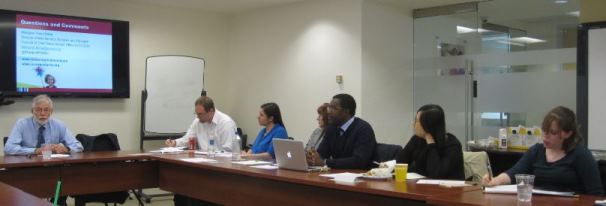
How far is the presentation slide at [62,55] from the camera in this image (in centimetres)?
615

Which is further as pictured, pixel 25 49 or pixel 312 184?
pixel 25 49

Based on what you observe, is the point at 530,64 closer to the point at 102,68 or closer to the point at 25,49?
the point at 102,68

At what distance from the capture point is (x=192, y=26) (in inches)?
297

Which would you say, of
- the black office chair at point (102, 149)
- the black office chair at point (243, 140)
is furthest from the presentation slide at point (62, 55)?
the black office chair at point (243, 140)

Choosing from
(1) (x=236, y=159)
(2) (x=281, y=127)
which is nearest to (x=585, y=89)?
(2) (x=281, y=127)

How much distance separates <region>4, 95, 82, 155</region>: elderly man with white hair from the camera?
478 cm

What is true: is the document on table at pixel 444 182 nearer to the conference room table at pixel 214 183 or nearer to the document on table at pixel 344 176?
the conference room table at pixel 214 183

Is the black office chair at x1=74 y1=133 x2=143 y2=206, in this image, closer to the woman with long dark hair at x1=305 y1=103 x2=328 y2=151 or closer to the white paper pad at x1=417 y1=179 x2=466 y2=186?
the woman with long dark hair at x1=305 y1=103 x2=328 y2=151

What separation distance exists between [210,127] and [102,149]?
102cm

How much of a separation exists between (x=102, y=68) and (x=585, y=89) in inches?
201

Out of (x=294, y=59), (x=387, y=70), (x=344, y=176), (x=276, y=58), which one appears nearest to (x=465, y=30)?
(x=387, y=70)

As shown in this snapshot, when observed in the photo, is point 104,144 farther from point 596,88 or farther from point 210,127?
point 596,88

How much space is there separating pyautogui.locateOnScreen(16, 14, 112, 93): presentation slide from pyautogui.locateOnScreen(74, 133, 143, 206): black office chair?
0.96 meters

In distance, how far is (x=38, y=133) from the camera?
16.2 feet
